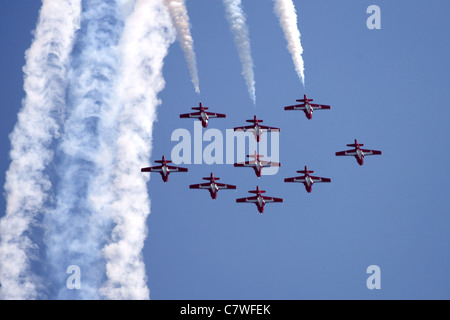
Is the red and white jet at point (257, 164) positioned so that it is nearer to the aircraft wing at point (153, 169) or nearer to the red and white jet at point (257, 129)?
the red and white jet at point (257, 129)

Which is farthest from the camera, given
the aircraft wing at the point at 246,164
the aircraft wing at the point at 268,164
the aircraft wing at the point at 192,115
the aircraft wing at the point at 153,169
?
the aircraft wing at the point at 268,164

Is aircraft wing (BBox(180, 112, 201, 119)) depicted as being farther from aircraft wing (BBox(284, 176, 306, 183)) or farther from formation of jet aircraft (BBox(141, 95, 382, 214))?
aircraft wing (BBox(284, 176, 306, 183))

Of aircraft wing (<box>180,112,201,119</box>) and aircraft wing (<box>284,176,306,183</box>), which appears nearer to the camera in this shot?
aircraft wing (<box>180,112,201,119</box>)

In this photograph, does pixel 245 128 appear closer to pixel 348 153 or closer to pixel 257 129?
pixel 257 129

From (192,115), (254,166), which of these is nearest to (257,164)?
(254,166)

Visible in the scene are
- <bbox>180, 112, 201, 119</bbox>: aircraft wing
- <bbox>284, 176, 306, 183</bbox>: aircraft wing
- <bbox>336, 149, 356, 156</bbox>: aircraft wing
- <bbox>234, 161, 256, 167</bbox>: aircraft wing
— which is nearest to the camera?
<bbox>234, 161, 256, 167</bbox>: aircraft wing

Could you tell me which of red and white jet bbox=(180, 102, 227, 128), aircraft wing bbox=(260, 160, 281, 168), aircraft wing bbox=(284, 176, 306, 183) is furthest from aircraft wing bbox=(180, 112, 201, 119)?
aircraft wing bbox=(284, 176, 306, 183)

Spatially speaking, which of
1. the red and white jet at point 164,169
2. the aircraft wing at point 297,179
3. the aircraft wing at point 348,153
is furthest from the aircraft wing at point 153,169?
the aircraft wing at point 348,153

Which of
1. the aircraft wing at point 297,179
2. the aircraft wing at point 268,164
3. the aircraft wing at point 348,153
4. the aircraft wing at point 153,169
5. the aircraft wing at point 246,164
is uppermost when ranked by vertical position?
the aircraft wing at point 348,153
